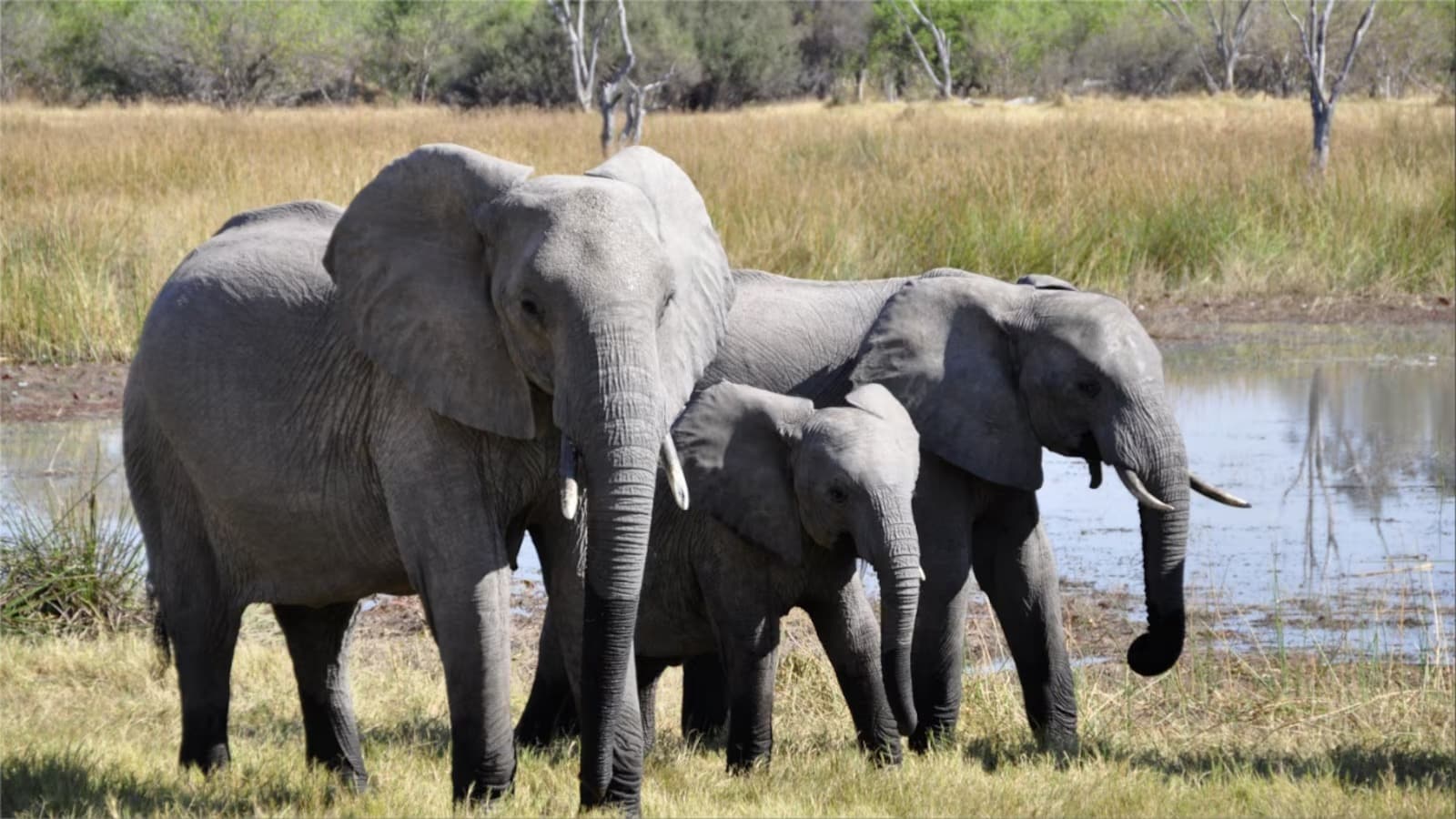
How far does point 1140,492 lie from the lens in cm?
623

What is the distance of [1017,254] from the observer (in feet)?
50.5

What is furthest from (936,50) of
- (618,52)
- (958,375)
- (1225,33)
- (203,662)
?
(203,662)

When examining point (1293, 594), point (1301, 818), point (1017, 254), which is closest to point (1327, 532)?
point (1293, 594)

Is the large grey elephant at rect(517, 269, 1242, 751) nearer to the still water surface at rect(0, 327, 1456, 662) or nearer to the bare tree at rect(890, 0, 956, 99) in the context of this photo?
the still water surface at rect(0, 327, 1456, 662)

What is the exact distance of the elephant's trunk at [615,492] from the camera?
4.30 metres

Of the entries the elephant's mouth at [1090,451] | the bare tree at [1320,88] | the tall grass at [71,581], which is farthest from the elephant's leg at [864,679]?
the bare tree at [1320,88]

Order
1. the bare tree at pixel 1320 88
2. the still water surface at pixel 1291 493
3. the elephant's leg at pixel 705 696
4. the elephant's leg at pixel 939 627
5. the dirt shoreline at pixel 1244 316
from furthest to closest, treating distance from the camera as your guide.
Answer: the bare tree at pixel 1320 88, the dirt shoreline at pixel 1244 316, the still water surface at pixel 1291 493, the elephant's leg at pixel 705 696, the elephant's leg at pixel 939 627

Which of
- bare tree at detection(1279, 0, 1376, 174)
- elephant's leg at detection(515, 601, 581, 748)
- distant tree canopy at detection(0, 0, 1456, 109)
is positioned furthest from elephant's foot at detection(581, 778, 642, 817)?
distant tree canopy at detection(0, 0, 1456, 109)

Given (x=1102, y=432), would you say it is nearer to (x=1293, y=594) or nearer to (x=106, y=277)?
(x=1293, y=594)

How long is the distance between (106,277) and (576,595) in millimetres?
9519

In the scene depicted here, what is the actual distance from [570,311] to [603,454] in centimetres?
31

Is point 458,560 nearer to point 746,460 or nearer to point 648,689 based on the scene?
point 746,460

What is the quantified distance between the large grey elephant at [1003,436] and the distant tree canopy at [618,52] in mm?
31688

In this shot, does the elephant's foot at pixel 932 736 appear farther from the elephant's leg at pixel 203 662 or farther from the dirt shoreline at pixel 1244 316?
the dirt shoreline at pixel 1244 316
